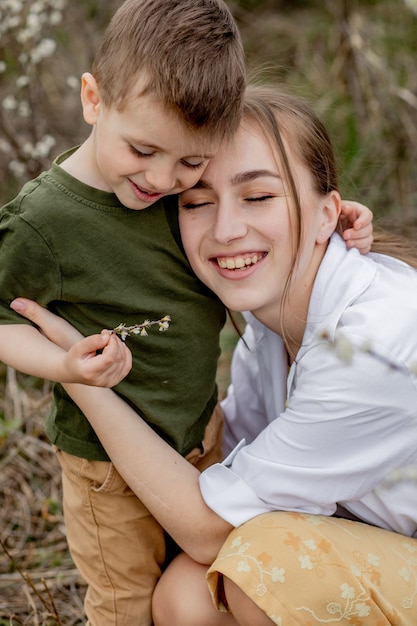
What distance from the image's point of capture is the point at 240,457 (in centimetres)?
212

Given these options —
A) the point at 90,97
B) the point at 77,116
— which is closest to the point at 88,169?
the point at 90,97

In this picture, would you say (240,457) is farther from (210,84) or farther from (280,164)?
(210,84)

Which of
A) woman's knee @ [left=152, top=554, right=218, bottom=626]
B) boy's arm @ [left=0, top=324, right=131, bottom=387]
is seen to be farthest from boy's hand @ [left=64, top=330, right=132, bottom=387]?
woman's knee @ [left=152, top=554, right=218, bottom=626]

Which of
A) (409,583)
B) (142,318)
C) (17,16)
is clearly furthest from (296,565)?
(17,16)

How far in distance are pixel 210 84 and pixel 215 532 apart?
1.08 meters

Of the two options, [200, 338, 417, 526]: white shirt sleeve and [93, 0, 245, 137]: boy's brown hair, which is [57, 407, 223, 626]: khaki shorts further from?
[93, 0, 245, 137]: boy's brown hair

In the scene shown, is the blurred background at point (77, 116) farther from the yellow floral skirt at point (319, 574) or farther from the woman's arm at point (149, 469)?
the yellow floral skirt at point (319, 574)

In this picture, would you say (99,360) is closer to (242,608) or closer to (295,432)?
(295,432)

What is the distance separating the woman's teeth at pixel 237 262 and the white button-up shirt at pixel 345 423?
18 centimetres

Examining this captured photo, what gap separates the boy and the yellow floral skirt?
0.40 m

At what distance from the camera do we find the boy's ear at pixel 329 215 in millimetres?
2213

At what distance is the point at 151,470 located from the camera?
2.10m

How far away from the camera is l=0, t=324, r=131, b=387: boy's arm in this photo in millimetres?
1698

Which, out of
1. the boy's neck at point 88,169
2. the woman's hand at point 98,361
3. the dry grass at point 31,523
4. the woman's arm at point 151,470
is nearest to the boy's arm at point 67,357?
the woman's hand at point 98,361
